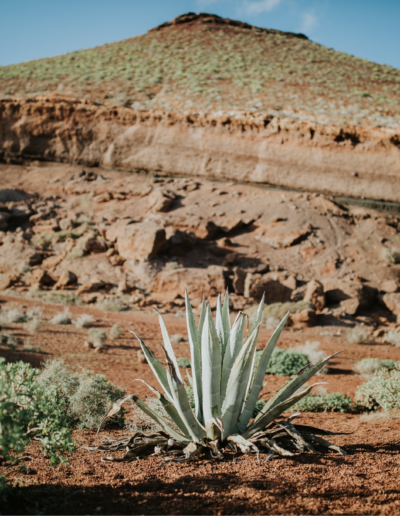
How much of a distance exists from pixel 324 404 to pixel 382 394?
794mm

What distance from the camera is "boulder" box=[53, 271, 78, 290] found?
44.8 ft

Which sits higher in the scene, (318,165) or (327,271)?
(318,165)

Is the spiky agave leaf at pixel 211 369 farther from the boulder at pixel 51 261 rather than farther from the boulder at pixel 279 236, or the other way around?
the boulder at pixel 279 236

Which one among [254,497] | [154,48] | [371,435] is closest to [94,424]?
[254,497]

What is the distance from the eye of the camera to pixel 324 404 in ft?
17.4

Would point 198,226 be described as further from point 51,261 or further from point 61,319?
point 61,319

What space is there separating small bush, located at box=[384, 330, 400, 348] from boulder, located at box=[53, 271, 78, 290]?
9819mm

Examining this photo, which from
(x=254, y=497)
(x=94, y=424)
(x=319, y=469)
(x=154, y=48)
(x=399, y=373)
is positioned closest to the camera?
(x=254, y=497)

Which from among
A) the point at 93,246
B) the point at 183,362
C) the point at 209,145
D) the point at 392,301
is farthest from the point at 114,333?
the point at 209,145

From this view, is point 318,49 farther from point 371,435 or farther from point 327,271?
point 371,435

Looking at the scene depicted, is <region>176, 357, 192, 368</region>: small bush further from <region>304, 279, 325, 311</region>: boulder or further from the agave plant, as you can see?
<region>304, 279, 325, 311</region>: boulder

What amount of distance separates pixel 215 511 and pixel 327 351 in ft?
25.1

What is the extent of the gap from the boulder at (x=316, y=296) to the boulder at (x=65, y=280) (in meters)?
7.76

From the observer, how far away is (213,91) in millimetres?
21750
